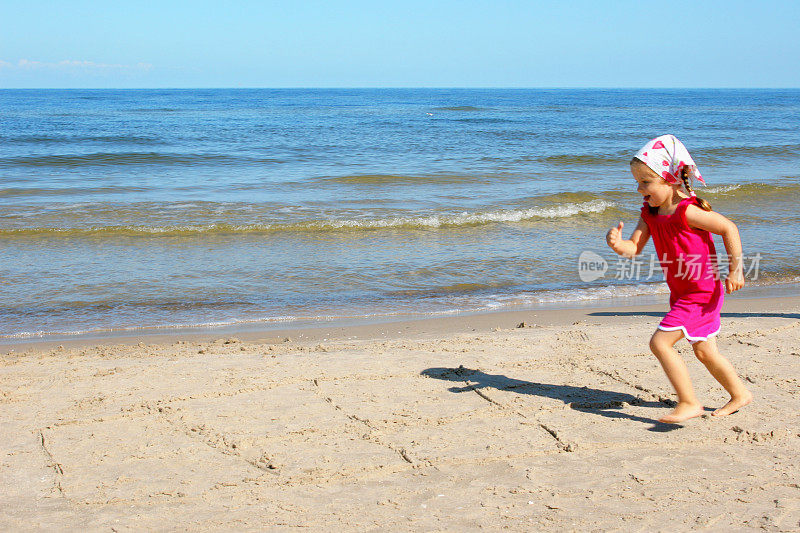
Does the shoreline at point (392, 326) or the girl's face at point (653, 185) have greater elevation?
the girl's face at point (653, 185)

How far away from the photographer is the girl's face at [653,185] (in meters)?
3.42

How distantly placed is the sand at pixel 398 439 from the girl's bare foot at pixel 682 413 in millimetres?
55

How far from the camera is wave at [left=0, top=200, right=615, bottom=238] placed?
10.7 metres

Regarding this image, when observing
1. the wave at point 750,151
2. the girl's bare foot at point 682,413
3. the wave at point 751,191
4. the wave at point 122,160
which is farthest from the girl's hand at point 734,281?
the wave at point 750,151

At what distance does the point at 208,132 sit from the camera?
30156 mm

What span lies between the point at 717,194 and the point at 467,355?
38.1 feet

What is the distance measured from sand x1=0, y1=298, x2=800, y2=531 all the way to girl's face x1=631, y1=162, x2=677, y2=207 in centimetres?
120

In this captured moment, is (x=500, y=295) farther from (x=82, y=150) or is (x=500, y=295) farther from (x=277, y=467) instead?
(x=82, y=150)

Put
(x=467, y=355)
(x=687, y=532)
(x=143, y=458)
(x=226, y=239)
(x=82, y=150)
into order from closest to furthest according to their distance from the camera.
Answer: (x=687, y=532) < (x=143, y=458) < (x=467, y=355) < (x=226, y=239) < (x=82, y=150)

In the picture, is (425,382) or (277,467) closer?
(277,467)

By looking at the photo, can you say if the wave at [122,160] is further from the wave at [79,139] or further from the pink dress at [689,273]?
the pink dress at [689,273]

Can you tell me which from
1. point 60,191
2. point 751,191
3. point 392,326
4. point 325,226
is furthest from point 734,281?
point 60,191

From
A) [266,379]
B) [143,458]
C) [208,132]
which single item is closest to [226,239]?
[266,379]

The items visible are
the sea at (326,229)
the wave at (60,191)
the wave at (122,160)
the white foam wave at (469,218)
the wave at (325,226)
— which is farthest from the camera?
the wave at (122,160)
